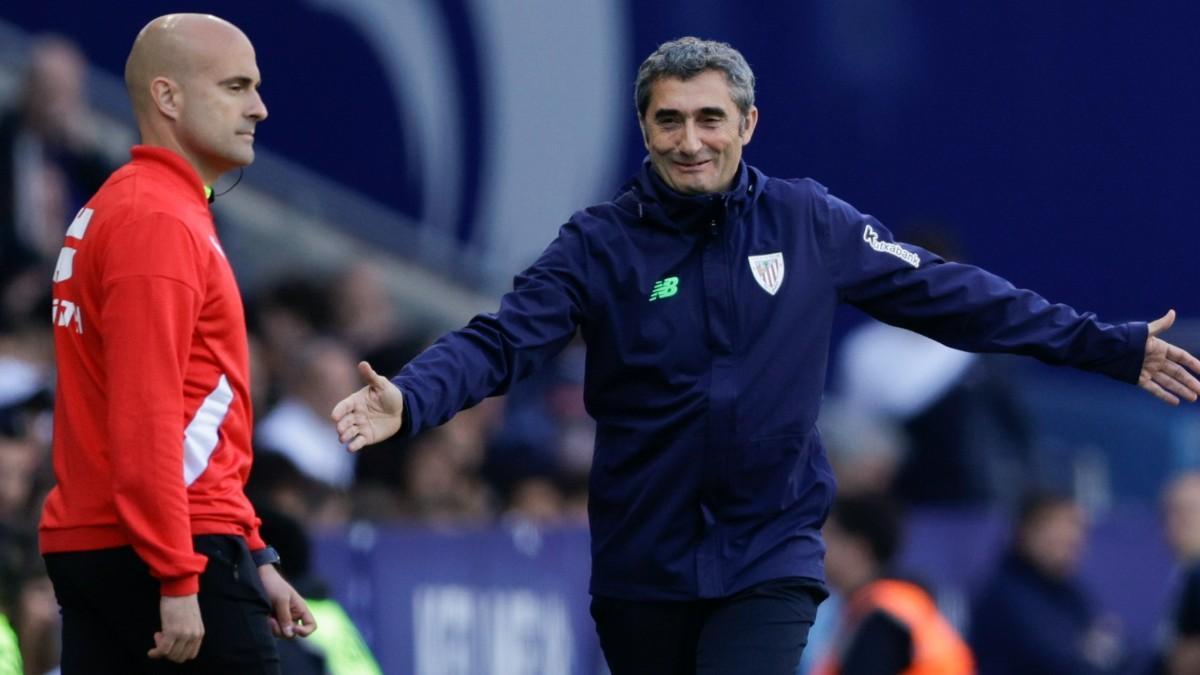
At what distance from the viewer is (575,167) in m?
14.4

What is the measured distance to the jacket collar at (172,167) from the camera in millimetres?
5172

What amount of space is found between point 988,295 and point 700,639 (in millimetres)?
1052

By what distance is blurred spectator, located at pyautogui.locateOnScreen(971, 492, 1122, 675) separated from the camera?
9.90 metres

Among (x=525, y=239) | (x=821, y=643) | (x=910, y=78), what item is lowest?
(x=821, y=643)

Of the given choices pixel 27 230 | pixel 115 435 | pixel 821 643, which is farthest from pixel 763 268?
pixel 27 230

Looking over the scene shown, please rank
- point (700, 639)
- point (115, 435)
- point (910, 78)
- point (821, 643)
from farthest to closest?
point (910, 78) < point (821, 643) < point (700, 639) < point (115, 435)

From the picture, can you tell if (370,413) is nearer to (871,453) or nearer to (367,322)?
(871,453)

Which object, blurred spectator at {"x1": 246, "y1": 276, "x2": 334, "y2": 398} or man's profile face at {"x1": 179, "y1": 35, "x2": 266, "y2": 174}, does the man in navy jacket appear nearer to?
man's profile face at {"x1": 179, "y1": 35, "x2": 266, "y2": 174}

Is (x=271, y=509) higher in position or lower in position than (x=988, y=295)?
lower

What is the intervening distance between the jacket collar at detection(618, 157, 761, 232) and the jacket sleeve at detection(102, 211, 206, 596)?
1122 millimetres

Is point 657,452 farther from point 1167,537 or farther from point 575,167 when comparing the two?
point 575,167

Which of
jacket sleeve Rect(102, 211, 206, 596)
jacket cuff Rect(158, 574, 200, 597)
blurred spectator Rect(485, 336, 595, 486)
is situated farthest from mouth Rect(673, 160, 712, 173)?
blurred spectator Rect(485, 336, 595, 486)

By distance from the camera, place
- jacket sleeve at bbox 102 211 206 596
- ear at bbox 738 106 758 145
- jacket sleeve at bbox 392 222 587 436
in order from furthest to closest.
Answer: ear at bbox 738 106 758 145, jacket sleeve at bbox 392 222 587 436, jacket sleeve at bbox 102 211 206 596

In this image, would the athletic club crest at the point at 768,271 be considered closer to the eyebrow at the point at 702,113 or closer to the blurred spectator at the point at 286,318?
the eyebrow at the point at 702,113
